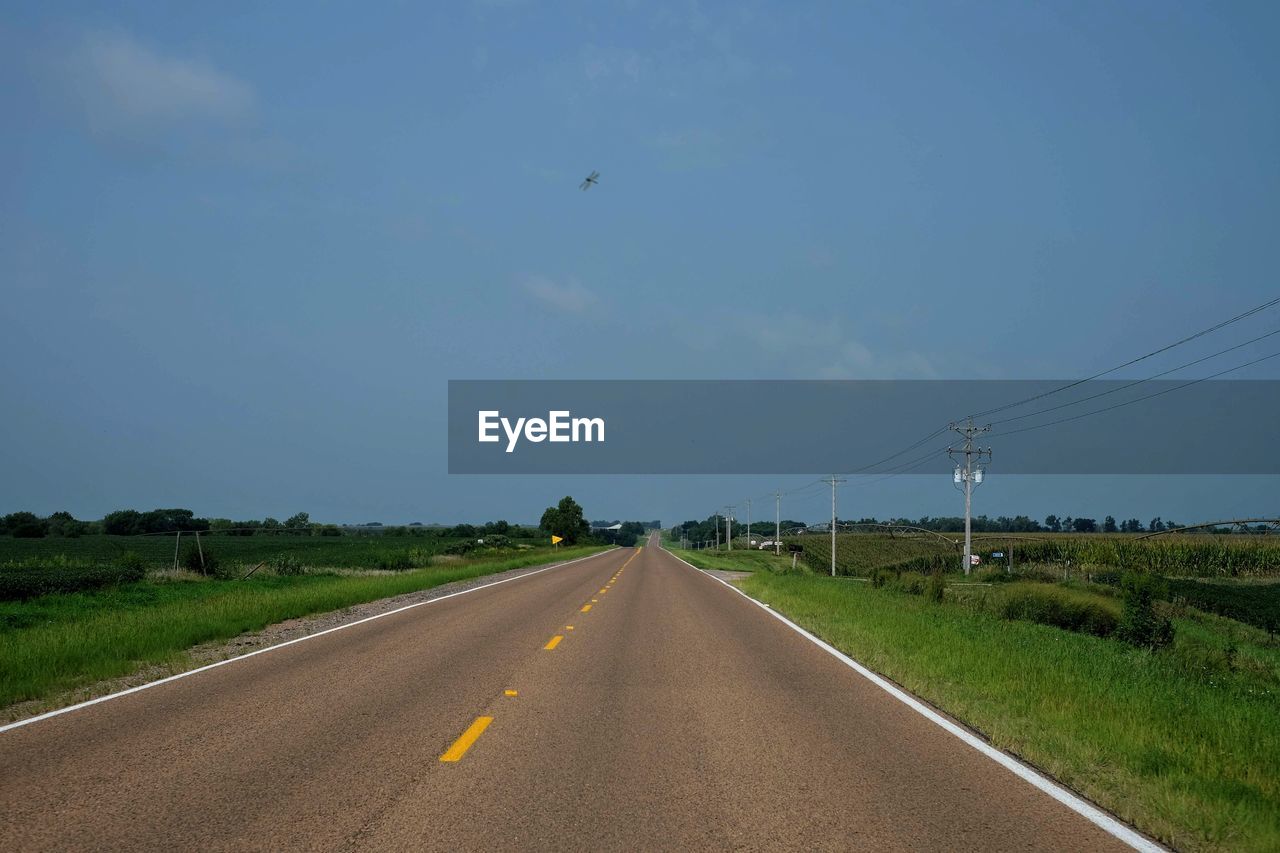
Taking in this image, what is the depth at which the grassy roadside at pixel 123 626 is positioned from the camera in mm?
12062

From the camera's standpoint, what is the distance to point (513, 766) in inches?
283

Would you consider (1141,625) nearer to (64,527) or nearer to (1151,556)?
(1151,556)

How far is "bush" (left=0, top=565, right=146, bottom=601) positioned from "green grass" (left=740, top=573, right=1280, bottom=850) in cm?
2420

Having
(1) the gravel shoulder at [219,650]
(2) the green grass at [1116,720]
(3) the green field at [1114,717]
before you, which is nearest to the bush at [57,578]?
(1) the gravel shoulder at [219,650]

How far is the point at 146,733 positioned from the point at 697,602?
19.5m

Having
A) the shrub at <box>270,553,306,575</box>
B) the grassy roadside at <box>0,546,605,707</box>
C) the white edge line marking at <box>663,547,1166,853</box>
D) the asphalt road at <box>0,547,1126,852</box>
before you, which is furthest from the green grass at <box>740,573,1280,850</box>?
the shrub at <box>270,553,306,575</box>

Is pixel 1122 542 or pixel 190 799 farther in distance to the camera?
pixel 1122 542

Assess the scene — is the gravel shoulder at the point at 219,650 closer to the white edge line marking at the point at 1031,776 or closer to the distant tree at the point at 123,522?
the white edge line marking at the point at 1031,776

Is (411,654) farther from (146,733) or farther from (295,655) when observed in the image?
(146,733)

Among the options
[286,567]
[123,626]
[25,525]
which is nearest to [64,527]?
[25,525]

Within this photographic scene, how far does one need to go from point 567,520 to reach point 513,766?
16579cm

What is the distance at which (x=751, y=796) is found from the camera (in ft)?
21.1

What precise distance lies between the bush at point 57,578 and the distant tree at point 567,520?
13492 centimetres

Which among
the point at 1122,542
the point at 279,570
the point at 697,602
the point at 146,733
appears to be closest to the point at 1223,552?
the point at 1122,542
